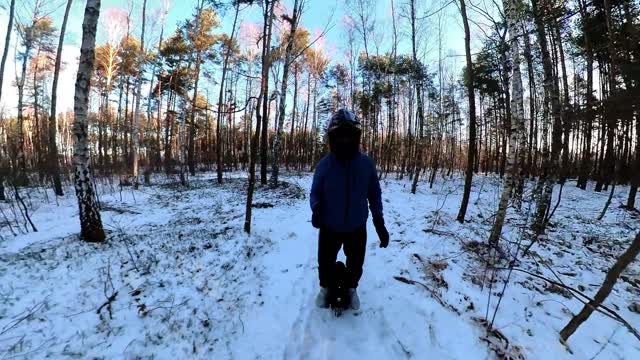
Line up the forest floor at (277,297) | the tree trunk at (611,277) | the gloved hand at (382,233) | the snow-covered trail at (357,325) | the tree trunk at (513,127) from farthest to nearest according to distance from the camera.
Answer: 1. the tree trunk at (513,127)
2. the gloved hand at (382,233)
3. the forest floor at (277,297)
4. the snow-covered trail at (357,325)
5. the tree trunk at (611,277)

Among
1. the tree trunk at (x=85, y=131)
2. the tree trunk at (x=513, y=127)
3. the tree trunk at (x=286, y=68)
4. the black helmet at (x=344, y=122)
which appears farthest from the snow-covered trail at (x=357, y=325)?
the tree trunk at (x=286, y=68)

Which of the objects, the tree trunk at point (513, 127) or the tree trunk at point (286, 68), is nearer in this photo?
the tree trunk at point (513, 127)

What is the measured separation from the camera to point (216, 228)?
753 centimetres

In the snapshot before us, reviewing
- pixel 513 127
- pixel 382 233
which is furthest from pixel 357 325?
pixel 513 127

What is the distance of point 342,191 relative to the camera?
3.23m

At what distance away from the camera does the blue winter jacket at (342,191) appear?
3215 millimetres

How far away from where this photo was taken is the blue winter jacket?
321 centimetres

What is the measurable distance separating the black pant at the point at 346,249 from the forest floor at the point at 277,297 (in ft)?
1.81

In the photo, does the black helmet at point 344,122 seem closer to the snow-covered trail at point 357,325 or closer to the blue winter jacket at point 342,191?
the blue winter jacket at point 342,191

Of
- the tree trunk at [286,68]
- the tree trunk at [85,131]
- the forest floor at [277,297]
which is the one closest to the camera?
the forest floor at [277,297]

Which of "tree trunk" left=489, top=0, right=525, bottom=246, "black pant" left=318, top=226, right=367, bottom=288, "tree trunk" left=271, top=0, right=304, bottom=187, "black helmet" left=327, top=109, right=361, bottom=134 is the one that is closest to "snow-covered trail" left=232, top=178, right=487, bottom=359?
"black pant" left=318, top=226, right=367, bottom=288

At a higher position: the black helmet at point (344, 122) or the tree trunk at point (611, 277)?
the black helmet at point (344, 122)

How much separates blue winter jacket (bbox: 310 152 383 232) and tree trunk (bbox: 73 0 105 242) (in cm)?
526

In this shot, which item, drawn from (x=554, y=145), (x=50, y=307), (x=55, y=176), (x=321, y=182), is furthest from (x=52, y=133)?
(x=554, y=145)
